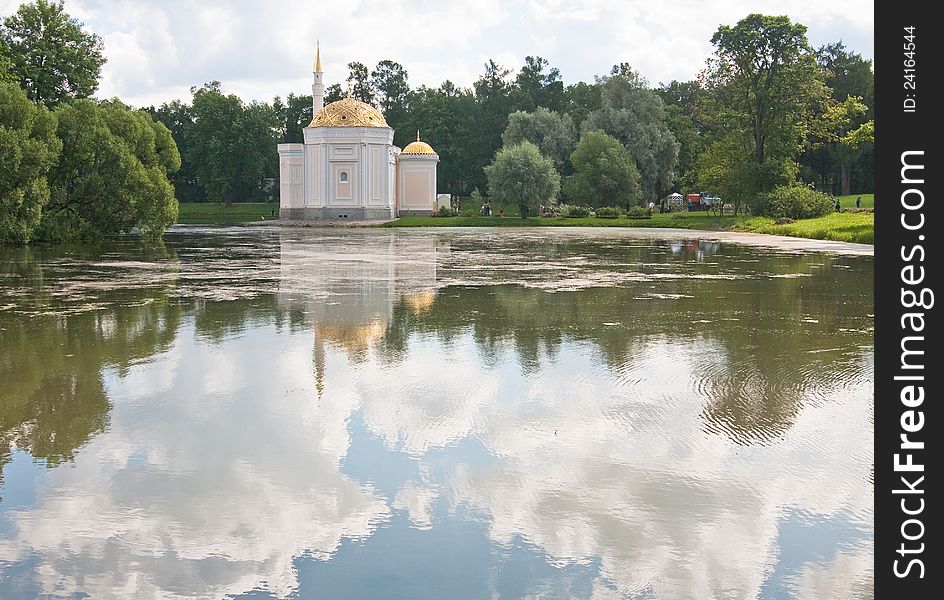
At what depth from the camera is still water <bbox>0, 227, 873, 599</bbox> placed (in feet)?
15.8

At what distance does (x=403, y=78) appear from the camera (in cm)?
10806

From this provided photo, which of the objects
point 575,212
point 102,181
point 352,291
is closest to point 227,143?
point 575,212

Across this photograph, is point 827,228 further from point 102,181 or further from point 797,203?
point 102,181

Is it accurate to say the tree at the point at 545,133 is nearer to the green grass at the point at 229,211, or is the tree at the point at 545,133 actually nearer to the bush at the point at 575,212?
the bush at the point at 575,212

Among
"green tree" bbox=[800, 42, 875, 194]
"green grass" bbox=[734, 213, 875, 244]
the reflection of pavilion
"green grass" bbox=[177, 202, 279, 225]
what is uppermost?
"green tree" bbox=[800, 42, 875, 194]

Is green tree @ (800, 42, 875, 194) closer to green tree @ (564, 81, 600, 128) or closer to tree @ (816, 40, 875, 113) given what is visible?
tree @ (816, 40, 875, 113)

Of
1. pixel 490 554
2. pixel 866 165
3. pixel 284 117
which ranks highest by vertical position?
pixel 284 117

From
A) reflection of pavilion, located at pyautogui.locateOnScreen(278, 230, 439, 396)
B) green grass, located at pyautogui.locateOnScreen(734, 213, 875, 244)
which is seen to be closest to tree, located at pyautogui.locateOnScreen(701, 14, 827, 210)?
green grass, located at pyautogui.locateOnScreen(734, 213, 875, 244)

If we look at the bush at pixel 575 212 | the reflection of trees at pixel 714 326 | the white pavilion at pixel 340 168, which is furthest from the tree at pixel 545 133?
the reflection of trees at pixel 714 326

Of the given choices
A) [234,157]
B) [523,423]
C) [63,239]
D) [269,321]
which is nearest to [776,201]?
[63,239]

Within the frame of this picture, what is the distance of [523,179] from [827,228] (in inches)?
1295

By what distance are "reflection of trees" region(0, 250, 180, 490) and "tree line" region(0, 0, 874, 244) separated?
67.2 ft
